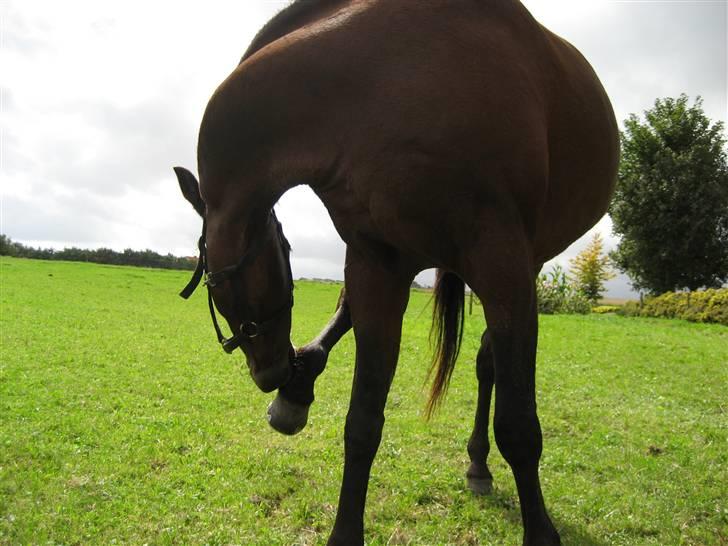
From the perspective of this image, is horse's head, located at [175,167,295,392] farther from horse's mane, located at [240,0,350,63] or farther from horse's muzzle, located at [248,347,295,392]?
horse's mane, located at [240,0,350,63]

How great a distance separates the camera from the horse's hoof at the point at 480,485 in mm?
3547

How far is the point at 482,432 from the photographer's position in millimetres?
3672

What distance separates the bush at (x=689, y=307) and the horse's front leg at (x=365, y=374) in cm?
2038

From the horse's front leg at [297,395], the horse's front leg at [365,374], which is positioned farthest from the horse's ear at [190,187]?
the horse's front leg at [297,395]

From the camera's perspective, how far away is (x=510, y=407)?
1.99 meters

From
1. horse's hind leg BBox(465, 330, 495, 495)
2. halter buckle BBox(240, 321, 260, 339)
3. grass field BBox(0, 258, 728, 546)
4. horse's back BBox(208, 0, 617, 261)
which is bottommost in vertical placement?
grass field BBox(0, 258, 728, 546)

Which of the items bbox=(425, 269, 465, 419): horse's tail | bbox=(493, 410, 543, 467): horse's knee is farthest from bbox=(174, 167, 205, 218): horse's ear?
bbox=(425, 269, 465, 419): horse's tail

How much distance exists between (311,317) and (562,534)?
16703mm

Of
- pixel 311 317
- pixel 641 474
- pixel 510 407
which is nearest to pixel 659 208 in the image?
pixel 311 317

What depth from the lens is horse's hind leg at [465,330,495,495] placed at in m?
3.61

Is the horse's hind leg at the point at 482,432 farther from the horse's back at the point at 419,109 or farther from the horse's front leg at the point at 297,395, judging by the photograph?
the horse's back at the point at 419,109

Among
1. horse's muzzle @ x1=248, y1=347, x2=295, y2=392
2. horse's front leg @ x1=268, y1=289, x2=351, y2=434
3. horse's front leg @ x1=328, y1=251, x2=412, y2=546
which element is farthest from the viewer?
horse's front leg @ x1=268, y1=289, x2=351, y2=434

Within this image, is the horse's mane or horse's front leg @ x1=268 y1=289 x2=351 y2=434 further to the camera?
horse's front leg @ x1=268 y1=289 x2=351 y2=434

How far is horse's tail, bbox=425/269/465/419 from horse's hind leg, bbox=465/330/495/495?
191 millimetres
